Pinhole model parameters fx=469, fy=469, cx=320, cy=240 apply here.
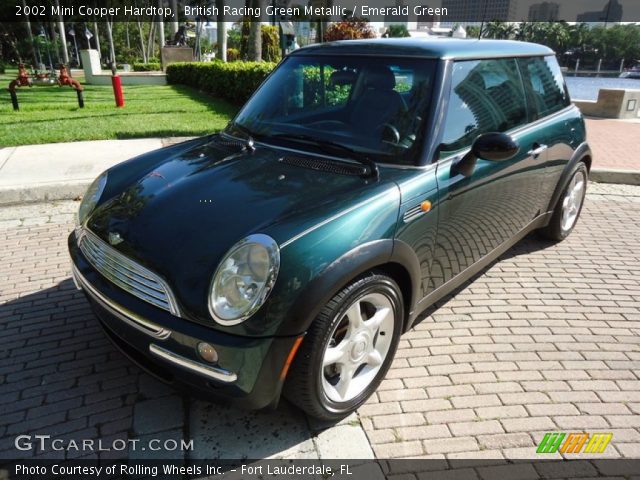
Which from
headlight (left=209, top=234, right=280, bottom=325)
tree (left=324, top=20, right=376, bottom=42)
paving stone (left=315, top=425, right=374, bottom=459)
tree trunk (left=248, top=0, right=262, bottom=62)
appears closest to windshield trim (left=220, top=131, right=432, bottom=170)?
headlight (left=209, top=234, right=280, bottom=325)

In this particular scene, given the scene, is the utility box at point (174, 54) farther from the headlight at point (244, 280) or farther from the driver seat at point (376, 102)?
the headlight at point (244, 280)

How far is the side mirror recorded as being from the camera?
2.55m

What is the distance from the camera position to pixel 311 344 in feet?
6.58

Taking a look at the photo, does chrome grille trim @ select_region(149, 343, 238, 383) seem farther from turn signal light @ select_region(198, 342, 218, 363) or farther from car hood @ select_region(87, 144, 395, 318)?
car hood @ select_region(87, 144, 395, 318)

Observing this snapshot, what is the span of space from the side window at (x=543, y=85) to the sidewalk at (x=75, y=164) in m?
3.29

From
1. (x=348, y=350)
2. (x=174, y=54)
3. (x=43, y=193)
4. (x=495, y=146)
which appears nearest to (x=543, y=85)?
(x=495, y=146)

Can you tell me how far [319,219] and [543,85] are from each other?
9.31 ft

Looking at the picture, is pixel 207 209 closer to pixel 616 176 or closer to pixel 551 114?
pixel 551 114

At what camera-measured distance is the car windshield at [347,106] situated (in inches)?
105

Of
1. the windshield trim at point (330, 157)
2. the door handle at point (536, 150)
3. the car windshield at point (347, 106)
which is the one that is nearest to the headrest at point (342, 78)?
the car windshield at point (347, 106)

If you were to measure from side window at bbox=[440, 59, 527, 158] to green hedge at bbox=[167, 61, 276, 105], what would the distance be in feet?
15.3

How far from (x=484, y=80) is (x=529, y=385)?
6.34 ft

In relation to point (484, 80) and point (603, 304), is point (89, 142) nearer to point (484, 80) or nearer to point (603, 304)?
point (484, 80)

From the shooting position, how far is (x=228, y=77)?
521 inches
